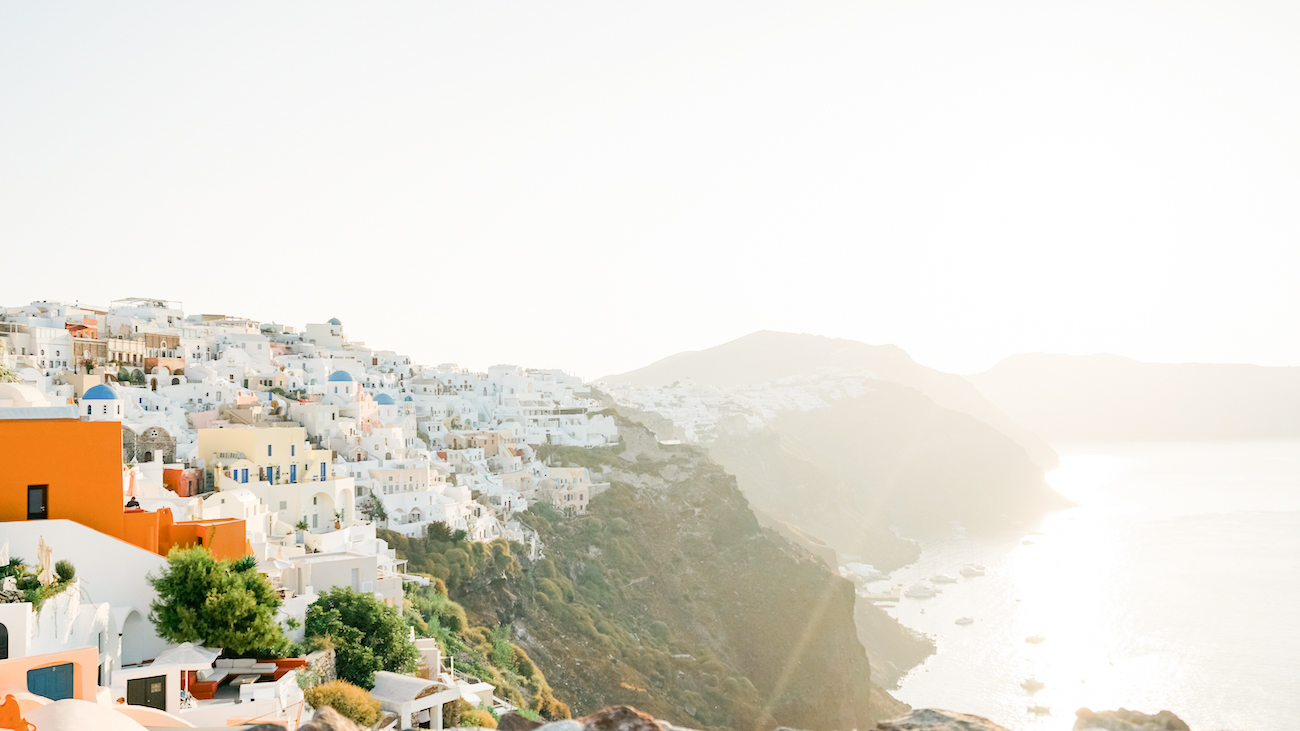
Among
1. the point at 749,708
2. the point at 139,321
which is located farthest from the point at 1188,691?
the point at 139,321

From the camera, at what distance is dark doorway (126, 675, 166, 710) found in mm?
11023

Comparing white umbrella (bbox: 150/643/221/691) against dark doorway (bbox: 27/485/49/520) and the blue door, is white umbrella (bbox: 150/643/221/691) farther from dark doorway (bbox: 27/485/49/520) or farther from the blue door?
dark doorway (bbox: 27/485/49/520)

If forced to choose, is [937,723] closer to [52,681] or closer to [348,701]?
[52,681]

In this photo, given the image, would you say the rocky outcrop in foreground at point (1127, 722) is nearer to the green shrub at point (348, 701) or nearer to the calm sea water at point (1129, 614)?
the green shrub at point (348, 701)

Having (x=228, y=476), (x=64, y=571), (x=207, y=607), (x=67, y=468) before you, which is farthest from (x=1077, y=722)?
(x=228, y=476)

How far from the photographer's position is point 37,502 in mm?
12508

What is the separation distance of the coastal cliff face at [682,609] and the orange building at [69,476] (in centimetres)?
1864

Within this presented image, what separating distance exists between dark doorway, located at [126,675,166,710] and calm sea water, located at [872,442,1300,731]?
30084 millimetres

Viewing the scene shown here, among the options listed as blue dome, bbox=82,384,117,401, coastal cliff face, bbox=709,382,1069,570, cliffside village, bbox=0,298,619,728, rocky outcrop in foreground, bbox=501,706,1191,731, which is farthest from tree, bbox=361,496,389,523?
coastal cliff face, bbox=709,382,1069,570

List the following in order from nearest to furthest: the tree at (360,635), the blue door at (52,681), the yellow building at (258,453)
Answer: the blue door at (52,681) < the tree at (360,635) < the yellow building at (258,453)

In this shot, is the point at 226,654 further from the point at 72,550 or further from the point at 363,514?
the point at 363,514

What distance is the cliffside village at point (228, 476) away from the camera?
1152 cm

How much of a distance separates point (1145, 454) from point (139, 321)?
169m

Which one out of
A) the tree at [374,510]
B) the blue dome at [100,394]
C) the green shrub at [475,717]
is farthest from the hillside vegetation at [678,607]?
the green shrub at [475,717]
